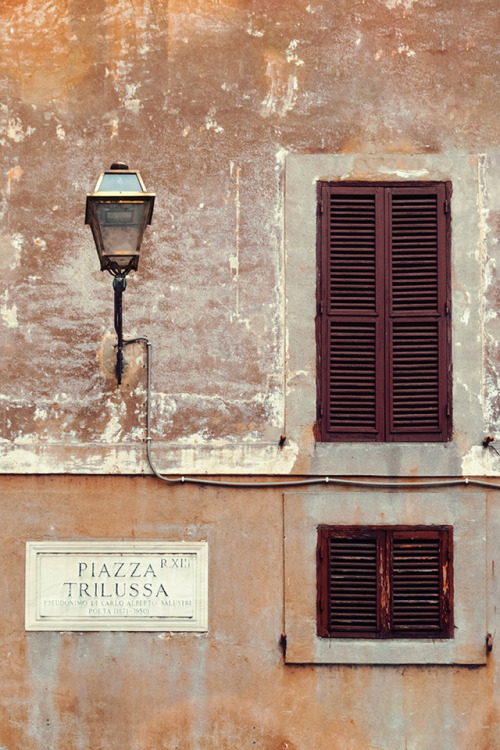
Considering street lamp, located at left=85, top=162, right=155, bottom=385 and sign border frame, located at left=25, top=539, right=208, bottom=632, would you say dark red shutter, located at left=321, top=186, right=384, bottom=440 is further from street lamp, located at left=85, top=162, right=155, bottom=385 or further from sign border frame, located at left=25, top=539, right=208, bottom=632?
street lamp, located at left=85, top=162, right=155, bottom=385

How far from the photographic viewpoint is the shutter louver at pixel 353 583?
8930mm

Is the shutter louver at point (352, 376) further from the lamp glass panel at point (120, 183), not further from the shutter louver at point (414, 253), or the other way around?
the lamp glass panel at point (120, 183)

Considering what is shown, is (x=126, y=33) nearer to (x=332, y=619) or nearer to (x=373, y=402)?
(x=373, y=402)

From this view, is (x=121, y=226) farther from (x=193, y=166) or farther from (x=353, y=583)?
(x=353, y=583)

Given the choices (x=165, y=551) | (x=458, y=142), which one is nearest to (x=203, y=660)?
(x=165, y=551)

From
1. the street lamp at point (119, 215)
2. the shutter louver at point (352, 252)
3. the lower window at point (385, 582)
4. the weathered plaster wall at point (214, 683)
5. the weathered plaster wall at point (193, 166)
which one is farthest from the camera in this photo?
the shutter louver at point (352, 252)

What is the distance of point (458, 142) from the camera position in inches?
364

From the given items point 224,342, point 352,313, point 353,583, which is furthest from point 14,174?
point 353,583

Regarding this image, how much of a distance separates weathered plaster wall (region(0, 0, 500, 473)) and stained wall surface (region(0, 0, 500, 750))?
0.02 meters

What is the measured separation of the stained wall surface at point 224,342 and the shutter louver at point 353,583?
0.73 ft

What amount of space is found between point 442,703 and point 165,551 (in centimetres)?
258

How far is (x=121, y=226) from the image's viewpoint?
7.46 meters

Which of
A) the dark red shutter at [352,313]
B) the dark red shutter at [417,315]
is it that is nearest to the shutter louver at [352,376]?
the dark red shutter at [352,313]

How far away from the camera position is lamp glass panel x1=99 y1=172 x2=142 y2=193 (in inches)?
295
